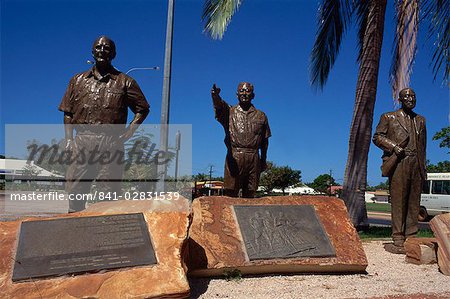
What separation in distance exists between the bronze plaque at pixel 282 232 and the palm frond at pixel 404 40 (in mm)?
5640

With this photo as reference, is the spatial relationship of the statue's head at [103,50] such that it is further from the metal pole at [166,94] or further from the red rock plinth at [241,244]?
the metal pole at [166,94]

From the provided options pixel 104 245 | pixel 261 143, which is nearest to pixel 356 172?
pixel 261 143

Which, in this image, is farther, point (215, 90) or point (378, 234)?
point (378, 234)

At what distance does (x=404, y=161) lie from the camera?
5.80 metres

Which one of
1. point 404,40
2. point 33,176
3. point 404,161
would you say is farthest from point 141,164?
point 33,176

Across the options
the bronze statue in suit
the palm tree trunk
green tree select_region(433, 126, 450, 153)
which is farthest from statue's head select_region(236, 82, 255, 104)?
green tree select_region(433, 126, 450, 153)

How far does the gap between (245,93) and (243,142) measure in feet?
2.39

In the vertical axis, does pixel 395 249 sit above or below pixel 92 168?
below

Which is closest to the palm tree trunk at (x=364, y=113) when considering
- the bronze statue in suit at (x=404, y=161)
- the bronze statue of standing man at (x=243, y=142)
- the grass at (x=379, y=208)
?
the bronze statue in suit at (x=404, y=161)

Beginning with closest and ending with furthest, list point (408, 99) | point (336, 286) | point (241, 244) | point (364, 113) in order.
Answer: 1. point (336, 286)
2. point (241, 244)
3. point (408, 99)
4. point (364, 113)

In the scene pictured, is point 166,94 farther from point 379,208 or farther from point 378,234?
point 379,208

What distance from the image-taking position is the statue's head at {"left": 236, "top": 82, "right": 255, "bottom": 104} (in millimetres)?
6133

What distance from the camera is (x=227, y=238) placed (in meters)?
4.48

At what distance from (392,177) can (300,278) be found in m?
2.42
